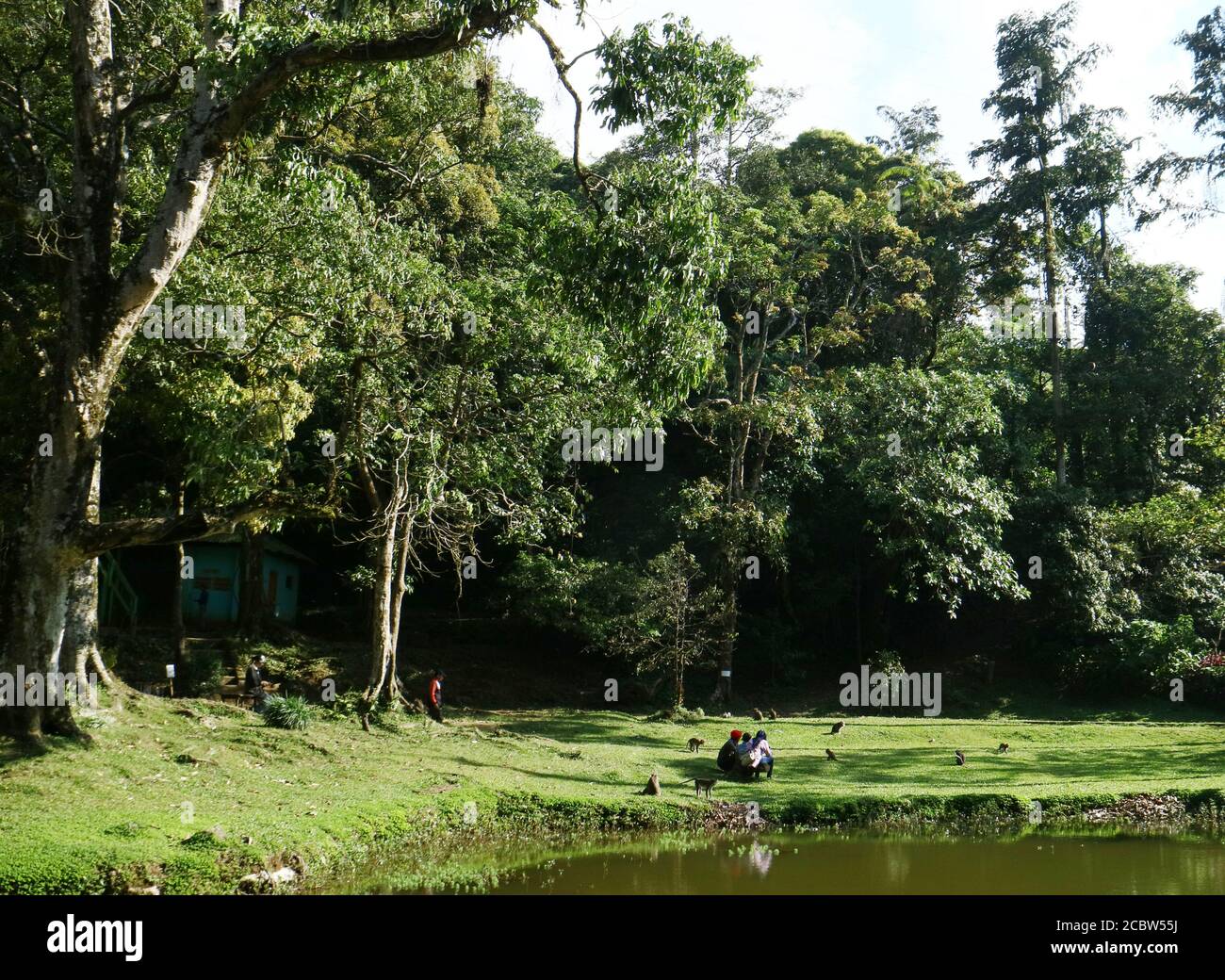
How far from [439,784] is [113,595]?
15565 mm

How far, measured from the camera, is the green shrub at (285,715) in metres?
15.1

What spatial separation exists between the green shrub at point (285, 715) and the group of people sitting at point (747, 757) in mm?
6525

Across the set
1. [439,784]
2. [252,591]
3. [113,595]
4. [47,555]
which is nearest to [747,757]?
[439,784]

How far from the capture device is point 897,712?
26.7 meters

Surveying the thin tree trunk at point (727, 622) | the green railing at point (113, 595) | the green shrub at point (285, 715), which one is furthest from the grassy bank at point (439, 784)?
the green railing at point (113, 595)

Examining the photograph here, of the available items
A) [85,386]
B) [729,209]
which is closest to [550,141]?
[729,209]

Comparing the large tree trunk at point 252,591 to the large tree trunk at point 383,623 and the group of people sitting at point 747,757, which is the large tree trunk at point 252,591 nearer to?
the large tree trunk at point 383,623

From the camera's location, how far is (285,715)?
49.7ft

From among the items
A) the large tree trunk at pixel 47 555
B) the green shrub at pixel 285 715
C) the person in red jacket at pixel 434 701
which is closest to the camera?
the large tree trunk at pixel 47 555

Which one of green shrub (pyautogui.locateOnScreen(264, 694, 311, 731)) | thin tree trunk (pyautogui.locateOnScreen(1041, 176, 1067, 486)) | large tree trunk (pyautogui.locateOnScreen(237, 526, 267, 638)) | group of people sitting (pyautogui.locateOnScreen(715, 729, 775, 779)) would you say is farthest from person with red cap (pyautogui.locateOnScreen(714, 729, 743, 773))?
thin tree trunk (pyautogui.locateOnScreen(1041, 176, 1067, 486))

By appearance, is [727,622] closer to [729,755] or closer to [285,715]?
[729,755]

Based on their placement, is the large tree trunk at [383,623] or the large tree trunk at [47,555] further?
the large tree trunk at [383,623]
